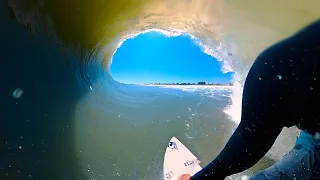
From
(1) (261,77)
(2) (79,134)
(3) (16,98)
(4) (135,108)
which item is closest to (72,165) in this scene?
(2) (79,134)

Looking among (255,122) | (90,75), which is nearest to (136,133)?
(90,75)

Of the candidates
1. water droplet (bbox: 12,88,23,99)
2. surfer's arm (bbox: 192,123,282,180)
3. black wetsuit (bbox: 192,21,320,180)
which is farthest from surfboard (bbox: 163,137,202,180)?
water droplet (bbox: 12,88,23,99)

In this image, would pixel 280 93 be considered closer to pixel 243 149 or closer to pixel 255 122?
pixel 255 122

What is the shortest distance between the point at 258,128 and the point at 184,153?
171 centimetres

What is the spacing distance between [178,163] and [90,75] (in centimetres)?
287

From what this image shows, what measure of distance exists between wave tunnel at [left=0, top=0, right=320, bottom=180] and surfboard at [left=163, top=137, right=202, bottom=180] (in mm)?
151

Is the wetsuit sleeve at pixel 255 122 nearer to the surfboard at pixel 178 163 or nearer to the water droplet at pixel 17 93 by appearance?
the surfboard at pixel 178 163

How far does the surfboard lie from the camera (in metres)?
3.28

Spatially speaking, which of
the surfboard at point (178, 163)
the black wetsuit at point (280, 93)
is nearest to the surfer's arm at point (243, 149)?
the black wetsuit at point (280, 93)

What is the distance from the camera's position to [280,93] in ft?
6.65

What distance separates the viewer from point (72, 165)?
10.9ft

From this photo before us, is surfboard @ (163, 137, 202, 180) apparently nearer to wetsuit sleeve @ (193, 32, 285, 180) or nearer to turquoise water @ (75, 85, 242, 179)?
turquoise water @ (75, 85, 242, 179)

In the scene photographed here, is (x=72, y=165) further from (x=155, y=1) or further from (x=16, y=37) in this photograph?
(x=155, y=1)

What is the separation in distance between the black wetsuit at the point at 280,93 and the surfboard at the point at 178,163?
1.12 metres
